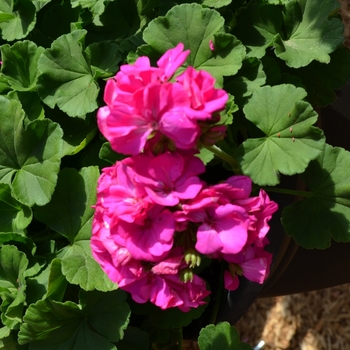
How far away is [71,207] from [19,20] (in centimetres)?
37

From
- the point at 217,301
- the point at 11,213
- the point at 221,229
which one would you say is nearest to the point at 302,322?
the point at 217,301

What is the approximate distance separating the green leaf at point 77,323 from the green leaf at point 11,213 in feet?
0.46

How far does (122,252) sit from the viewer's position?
0.67 metres

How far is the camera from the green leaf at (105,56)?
3.01ft

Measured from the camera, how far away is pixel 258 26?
0.94 meters

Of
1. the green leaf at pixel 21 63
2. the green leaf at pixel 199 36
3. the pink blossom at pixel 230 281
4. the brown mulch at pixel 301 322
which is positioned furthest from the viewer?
the brown mulch at pixel 301 322

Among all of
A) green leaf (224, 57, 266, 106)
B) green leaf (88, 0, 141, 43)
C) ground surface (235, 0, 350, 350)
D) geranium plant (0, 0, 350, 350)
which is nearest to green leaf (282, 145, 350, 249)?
geranium plant (0, 0, 350, 350)

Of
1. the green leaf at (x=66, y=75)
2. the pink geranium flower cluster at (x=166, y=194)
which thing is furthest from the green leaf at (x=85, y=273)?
the green leaf at (x=66, y=75)

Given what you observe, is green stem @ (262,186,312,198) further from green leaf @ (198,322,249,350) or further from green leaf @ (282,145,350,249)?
green leaf @ (198,322,249,350)

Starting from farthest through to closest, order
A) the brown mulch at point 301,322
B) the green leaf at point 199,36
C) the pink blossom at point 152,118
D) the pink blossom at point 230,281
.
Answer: the brown mulch at point 301,322 < the green leaf at point 199,36 < the pink blossom at point 230,281 < the pink blossom at point 152,118

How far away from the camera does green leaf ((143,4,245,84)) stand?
0.86m

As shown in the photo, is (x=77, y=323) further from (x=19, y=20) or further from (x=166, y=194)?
(x=19, y=20)

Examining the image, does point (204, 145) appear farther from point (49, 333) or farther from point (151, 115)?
point (49, 333)

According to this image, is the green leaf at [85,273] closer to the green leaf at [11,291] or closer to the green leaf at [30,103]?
the green leaf at [11,291]
